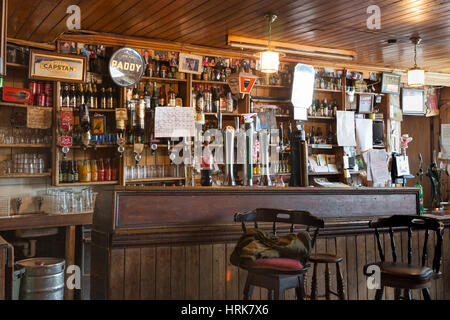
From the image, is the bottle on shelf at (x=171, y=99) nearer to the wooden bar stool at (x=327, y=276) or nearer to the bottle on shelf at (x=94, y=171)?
the bottle on shelf at (x=94, y=171)

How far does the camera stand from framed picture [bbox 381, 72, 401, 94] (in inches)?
277

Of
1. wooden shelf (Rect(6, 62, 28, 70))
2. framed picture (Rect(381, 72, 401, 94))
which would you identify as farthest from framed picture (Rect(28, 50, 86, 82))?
framed picture (Rect(381, 72, 401, 94))

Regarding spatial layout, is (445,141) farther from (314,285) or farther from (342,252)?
(314,285)

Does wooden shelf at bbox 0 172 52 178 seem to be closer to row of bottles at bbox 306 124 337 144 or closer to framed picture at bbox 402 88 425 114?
row of bottles at bbox 306 124 337 144

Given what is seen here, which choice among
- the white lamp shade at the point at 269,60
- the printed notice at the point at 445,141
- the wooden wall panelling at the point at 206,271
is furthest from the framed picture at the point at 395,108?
the wooden wall panelling at the point at 206,271

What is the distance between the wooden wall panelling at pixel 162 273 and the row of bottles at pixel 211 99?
302 cm

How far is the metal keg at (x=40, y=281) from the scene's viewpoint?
3.58 metres

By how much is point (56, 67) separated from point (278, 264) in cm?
356

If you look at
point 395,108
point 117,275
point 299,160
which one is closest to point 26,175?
point 117,275

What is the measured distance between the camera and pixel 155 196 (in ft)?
9.39

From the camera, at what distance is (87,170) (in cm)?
503

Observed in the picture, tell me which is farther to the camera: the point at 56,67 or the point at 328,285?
the point at 56,67

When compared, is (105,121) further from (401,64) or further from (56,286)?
(401,64)
